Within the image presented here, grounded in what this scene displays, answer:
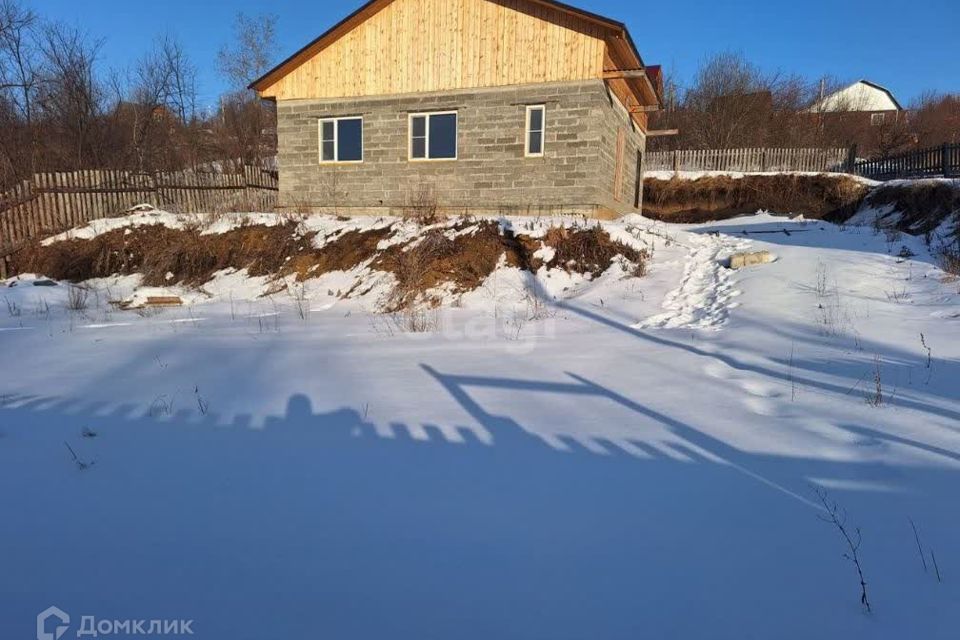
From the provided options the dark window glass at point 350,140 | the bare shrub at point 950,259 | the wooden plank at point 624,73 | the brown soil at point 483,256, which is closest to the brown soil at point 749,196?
the bare shrub at point 950,259

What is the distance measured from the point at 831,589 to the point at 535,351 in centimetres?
411

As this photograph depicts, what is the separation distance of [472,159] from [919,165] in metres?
16.9

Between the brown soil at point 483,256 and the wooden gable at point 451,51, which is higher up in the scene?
the wooden gable at point 451,51

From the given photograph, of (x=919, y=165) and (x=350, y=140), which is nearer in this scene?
(x=350, y=140)

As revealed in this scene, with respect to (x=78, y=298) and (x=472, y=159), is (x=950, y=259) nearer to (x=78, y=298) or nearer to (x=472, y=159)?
(x=472, y=159)

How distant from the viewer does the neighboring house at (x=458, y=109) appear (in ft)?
42.8

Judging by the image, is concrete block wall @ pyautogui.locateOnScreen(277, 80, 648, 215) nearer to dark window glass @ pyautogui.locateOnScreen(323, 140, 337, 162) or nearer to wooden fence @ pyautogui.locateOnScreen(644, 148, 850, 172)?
dark window glass @ pyautogui.locateOnScreen(323, 140, 337, 162)

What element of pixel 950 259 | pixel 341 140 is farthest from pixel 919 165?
pixel 341 140

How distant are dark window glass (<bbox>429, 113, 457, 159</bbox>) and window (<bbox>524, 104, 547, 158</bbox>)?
2032 mm

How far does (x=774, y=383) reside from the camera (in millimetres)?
4656

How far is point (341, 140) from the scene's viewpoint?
50.4 ft

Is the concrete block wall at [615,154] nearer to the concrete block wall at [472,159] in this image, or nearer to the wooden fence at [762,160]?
the concrete block wall at [472,159]

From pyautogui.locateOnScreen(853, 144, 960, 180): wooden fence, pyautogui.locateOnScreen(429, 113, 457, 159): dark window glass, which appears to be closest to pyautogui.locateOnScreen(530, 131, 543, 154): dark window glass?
pyautogui.locateOnScreen(429, 113, 457, 159): dark window glass

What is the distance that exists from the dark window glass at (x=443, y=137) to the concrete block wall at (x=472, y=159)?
22 cm
